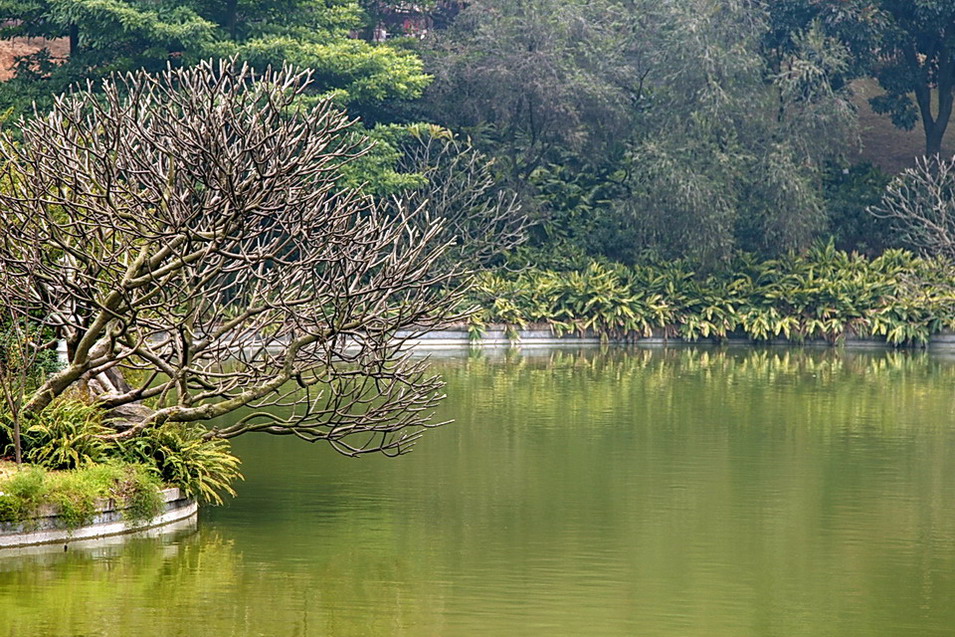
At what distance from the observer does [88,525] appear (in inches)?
479

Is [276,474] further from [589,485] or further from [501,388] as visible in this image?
Answer: [501,388]

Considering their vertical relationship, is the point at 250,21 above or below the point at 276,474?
above

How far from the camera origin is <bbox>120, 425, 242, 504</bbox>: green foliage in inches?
512

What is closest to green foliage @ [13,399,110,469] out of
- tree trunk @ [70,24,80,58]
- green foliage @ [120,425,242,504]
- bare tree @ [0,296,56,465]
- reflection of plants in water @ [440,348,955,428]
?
bare tree @ [0,296,56,465]

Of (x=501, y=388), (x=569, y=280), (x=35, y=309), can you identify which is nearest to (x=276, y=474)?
(x=35, y=309)

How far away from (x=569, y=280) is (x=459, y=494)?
79.1ft

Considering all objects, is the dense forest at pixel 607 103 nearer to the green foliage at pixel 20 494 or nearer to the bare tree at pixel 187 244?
the bare tree at pixel 187 244

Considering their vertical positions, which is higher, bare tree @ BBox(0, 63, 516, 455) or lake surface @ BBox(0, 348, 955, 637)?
bare tree @ BBox(0, 63, 516, 455)

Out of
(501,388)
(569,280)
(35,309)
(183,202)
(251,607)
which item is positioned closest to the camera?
(251,607)

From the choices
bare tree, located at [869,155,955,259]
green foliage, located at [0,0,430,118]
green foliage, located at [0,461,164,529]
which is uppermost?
green foliage, located at [0,0,430,118]

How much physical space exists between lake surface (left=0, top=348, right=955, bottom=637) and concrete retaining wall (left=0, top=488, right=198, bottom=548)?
0.83ft

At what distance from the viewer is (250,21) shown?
131 ft

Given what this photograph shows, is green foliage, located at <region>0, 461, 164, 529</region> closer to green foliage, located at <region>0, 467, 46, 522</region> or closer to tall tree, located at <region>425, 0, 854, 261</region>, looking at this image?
green foliage, located at <region>0, 467, 46, 522</region>

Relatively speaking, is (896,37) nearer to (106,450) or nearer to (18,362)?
(18,362)
